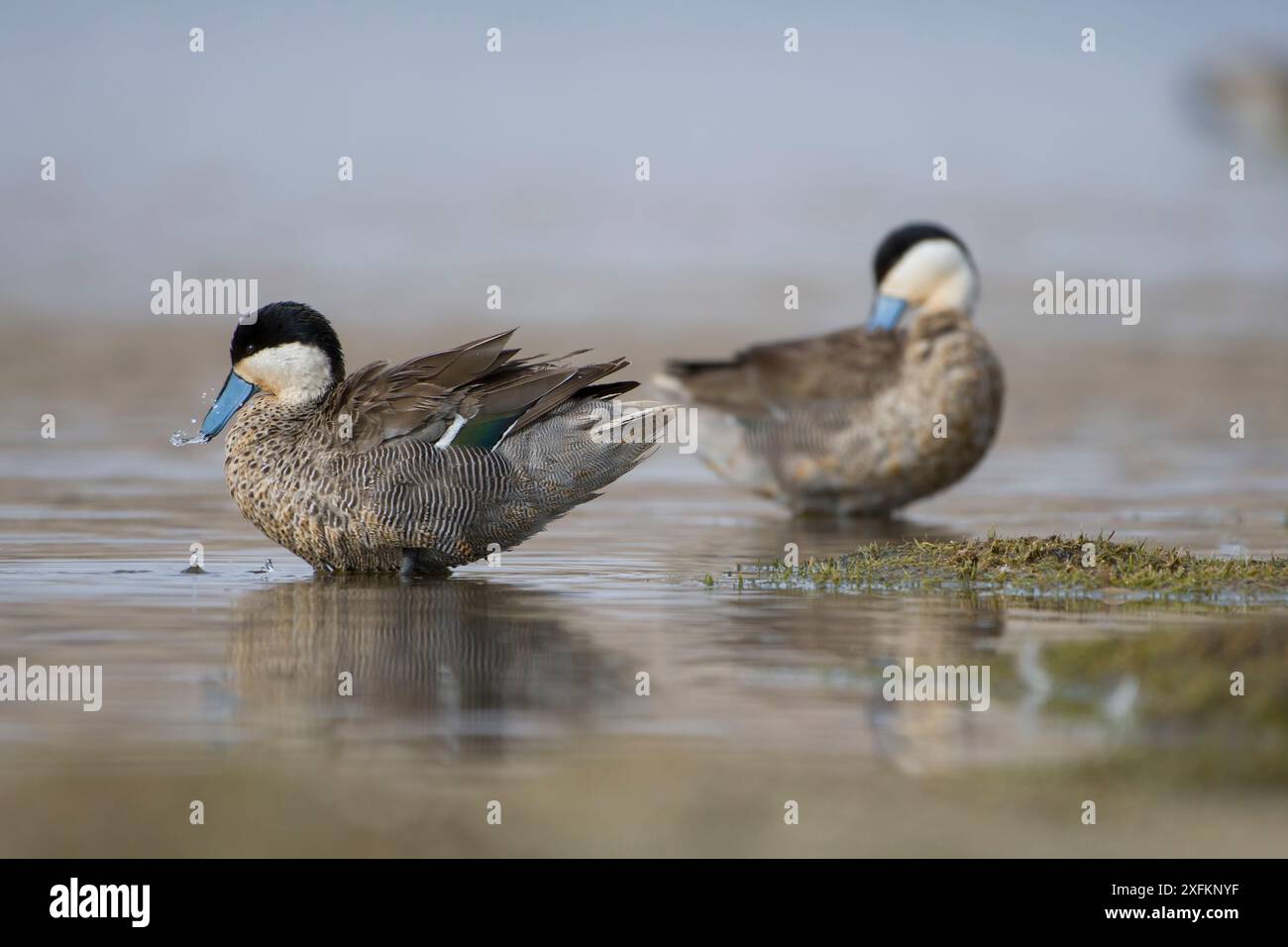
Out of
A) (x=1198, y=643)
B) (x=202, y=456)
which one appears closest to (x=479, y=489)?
(x=1198, y=643)

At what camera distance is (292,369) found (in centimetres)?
953

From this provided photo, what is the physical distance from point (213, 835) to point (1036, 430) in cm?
1310

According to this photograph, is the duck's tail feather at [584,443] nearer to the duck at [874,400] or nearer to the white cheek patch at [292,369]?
the white cheek patch at [292,369]

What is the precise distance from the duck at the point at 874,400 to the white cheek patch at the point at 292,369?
3900mm

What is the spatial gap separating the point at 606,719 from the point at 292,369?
3938 mm

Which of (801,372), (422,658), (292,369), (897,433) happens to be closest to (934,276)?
(801,372)

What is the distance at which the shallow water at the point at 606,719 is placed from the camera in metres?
5.07

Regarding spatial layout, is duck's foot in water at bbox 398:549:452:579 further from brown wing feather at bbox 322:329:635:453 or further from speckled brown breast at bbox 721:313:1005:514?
speckled brown breast at bbox 721:313:1005:514

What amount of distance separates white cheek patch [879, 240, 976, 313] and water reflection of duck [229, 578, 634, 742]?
5.24 m

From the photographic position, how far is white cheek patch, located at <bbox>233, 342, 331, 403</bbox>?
375 inches

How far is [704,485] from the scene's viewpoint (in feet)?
46.6

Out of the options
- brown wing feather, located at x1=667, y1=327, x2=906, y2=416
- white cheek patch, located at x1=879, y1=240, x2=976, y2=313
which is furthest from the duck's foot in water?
white cheek patch, located at x1=879, y1=240, x2=976, y2=313

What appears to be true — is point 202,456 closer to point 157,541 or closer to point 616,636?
point 157,541

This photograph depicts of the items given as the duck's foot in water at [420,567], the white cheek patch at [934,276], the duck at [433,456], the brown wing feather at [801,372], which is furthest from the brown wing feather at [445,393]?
the white cheek patch at [934,276]
